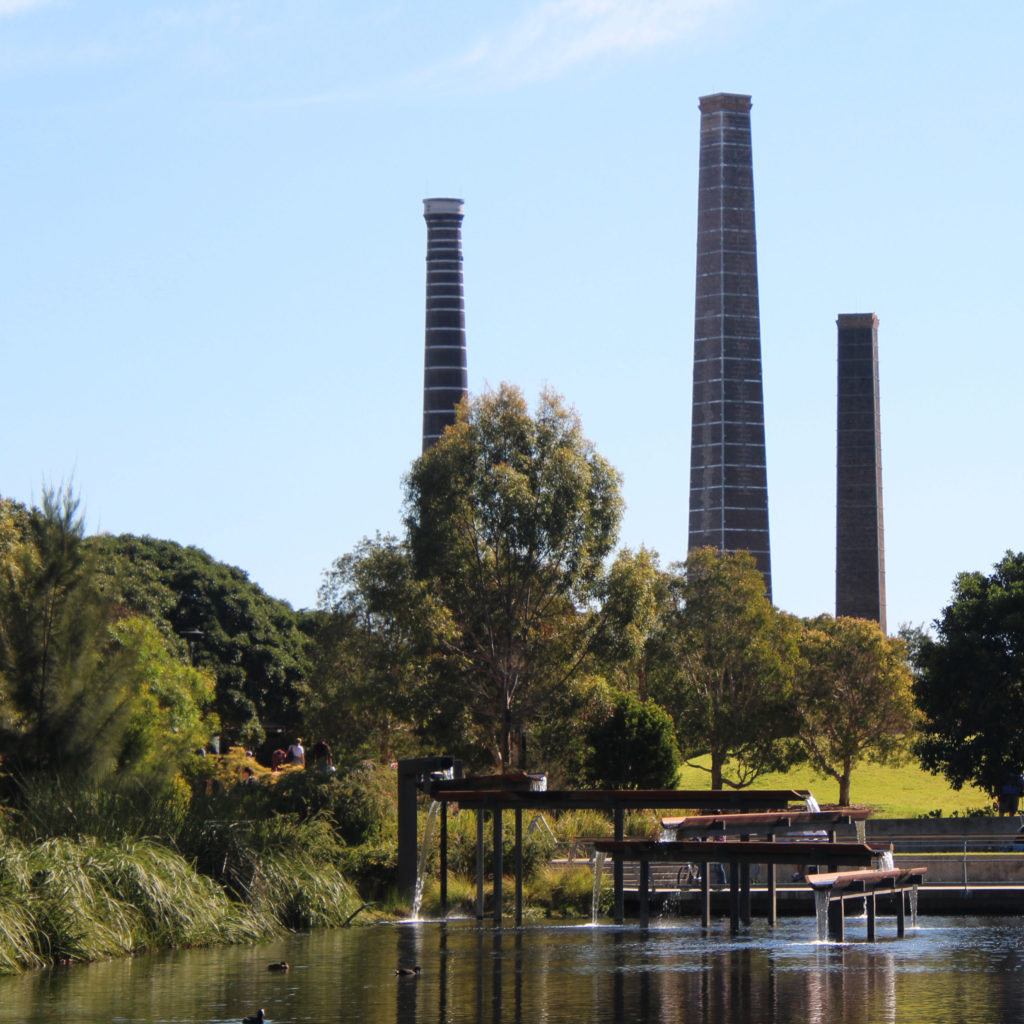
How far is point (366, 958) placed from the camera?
21.5m

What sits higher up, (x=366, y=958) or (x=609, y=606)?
(x=609, y=606)

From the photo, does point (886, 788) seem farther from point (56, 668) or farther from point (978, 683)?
point (56, 668)

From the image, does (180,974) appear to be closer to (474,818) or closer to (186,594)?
(474,818)

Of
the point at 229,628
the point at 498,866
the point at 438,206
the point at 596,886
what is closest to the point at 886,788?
the point at 229,628

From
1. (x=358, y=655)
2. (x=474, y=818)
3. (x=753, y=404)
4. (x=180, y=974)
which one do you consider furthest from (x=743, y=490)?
(x=180, y=974)

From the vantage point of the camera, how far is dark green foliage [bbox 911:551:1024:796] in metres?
49.3

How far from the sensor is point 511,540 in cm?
4650

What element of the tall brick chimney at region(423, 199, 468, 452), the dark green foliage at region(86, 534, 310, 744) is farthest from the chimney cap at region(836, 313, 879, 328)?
the dark green foliage at region(86, 534, 310, 744)

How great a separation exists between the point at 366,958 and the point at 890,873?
7636 mm

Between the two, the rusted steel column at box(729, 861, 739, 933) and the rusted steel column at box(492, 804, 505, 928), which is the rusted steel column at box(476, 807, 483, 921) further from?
the rusted steel column at box(729, 861, 739, 933)

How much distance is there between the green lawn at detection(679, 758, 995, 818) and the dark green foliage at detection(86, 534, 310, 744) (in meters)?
19.5

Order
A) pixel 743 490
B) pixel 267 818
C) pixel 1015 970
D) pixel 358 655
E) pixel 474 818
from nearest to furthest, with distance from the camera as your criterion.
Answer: pixel 1015 970
pixel 267 818
pixel 474 818
pixel 358 655
pixel 743 490

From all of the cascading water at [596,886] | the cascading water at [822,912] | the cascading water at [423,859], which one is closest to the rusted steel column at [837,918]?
the cascading water at [822,912]

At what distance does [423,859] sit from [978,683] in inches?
1009
